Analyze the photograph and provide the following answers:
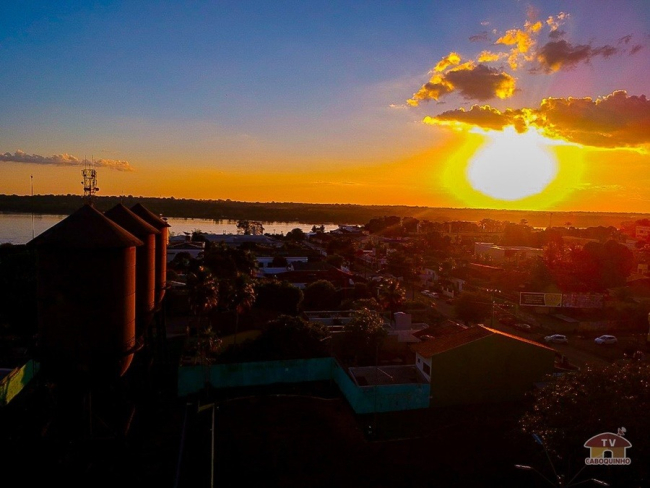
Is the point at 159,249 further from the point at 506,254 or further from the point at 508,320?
the point at 506,254

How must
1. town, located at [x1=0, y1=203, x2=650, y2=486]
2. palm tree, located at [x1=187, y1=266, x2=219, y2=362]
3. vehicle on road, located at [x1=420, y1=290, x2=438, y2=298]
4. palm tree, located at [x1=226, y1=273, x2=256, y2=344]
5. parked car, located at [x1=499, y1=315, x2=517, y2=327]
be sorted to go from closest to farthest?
town, located at [x1=0, y1=203, x2=650, y2=486], palm tree, located at [x1=187, y1=266, x2=219, y2=362], palm tree, located at [x1=226, y1=273, x2=256, y2=344], parked car, located at [x1=499, y1=315, x2=517, y2=327], vehicle on road, located at [x1=420, y1=290, x2=438, y2=298]

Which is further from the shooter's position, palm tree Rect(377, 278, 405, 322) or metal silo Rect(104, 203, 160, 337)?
palm tree Rect(377, 278, 405, 322)

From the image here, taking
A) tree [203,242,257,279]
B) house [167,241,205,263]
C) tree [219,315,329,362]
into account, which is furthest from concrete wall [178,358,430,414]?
house [167,241,205,263]

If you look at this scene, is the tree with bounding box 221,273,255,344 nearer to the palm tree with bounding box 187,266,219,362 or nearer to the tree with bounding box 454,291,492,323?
the palm tree with bounding box 187,266,219,362

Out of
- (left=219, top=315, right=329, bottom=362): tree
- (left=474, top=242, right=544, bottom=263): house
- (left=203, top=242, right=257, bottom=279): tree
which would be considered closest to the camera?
(left=219, top=315, right=329, bottom=362): tree

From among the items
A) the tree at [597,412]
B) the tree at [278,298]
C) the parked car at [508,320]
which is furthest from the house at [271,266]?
the tree at [597,412]

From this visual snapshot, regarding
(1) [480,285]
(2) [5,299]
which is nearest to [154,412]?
(2) [5,299]

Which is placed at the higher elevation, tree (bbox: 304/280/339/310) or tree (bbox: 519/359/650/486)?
tree (bbox: 519/359/650/486)
